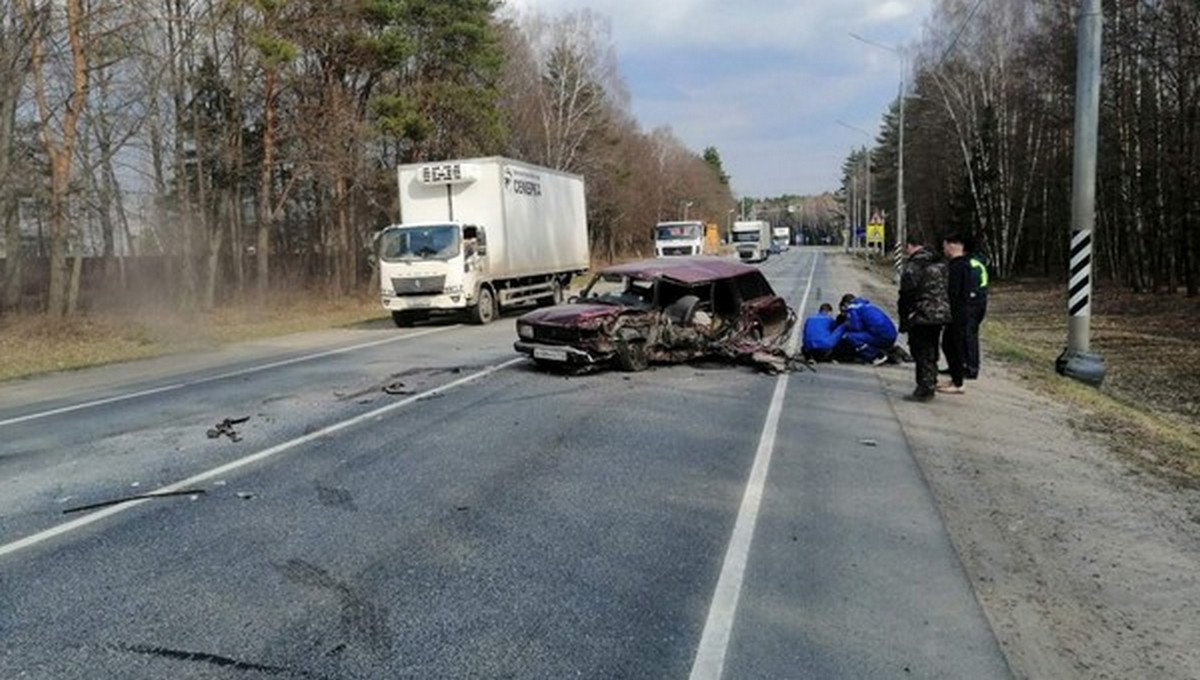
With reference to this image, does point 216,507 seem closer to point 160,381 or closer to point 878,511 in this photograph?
point 878,511

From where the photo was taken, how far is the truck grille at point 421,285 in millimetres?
19984

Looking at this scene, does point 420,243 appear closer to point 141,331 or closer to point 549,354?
point 141,331

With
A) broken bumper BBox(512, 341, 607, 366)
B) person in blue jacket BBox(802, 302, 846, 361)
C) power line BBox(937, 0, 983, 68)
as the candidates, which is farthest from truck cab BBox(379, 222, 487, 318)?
Result: power line BBox(937, 0, 983, 68)

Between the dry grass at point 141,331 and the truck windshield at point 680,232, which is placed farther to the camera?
the truck windshield at point 680,232

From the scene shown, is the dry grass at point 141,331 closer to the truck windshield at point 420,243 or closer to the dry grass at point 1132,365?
the truck windshield at point 420,243

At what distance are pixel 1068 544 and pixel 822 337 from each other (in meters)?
8.04

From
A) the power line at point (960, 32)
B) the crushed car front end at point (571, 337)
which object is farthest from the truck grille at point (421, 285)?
the power line at point (960, 32)

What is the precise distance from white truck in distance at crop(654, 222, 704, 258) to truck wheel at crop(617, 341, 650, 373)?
39.2 metres

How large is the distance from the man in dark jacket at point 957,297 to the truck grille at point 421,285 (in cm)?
1208

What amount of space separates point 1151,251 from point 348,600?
32.2 metres

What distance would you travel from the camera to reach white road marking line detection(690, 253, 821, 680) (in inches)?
A: 148

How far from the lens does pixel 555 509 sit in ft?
19.4

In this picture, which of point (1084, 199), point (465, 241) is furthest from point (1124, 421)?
point (465, 241)

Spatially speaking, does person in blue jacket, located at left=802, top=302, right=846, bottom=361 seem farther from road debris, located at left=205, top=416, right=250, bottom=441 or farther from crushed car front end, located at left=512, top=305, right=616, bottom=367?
road debris, located at left=205, top=416, right=250, bottom=441
